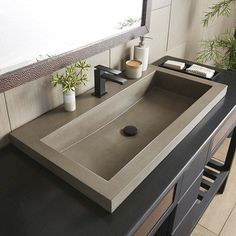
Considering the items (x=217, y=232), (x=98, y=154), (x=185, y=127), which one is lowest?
(x=217, y=232)

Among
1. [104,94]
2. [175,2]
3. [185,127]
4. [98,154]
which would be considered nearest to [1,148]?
[98,154]

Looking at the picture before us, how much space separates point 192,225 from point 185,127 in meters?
0.73

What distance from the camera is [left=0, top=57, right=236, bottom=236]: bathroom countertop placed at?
77 cm

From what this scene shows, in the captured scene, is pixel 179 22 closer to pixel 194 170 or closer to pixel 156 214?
pixel 194 170

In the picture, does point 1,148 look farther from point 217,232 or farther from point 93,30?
point 217,232

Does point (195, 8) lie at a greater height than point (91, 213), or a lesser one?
greater

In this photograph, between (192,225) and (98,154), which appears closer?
(98,154)

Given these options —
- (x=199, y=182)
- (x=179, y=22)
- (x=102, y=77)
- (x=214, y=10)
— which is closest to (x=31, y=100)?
(x=102, y=77)

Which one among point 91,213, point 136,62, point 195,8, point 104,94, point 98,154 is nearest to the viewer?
point 91,213

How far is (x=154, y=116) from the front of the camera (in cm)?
139

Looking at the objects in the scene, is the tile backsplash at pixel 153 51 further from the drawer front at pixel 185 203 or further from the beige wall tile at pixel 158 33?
the drawer front at pixel 185 203

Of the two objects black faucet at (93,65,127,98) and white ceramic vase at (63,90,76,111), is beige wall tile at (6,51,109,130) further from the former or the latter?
black faucet at (93,65,127,98)

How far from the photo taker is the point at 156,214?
974 mm

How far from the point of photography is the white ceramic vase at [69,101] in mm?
1148
